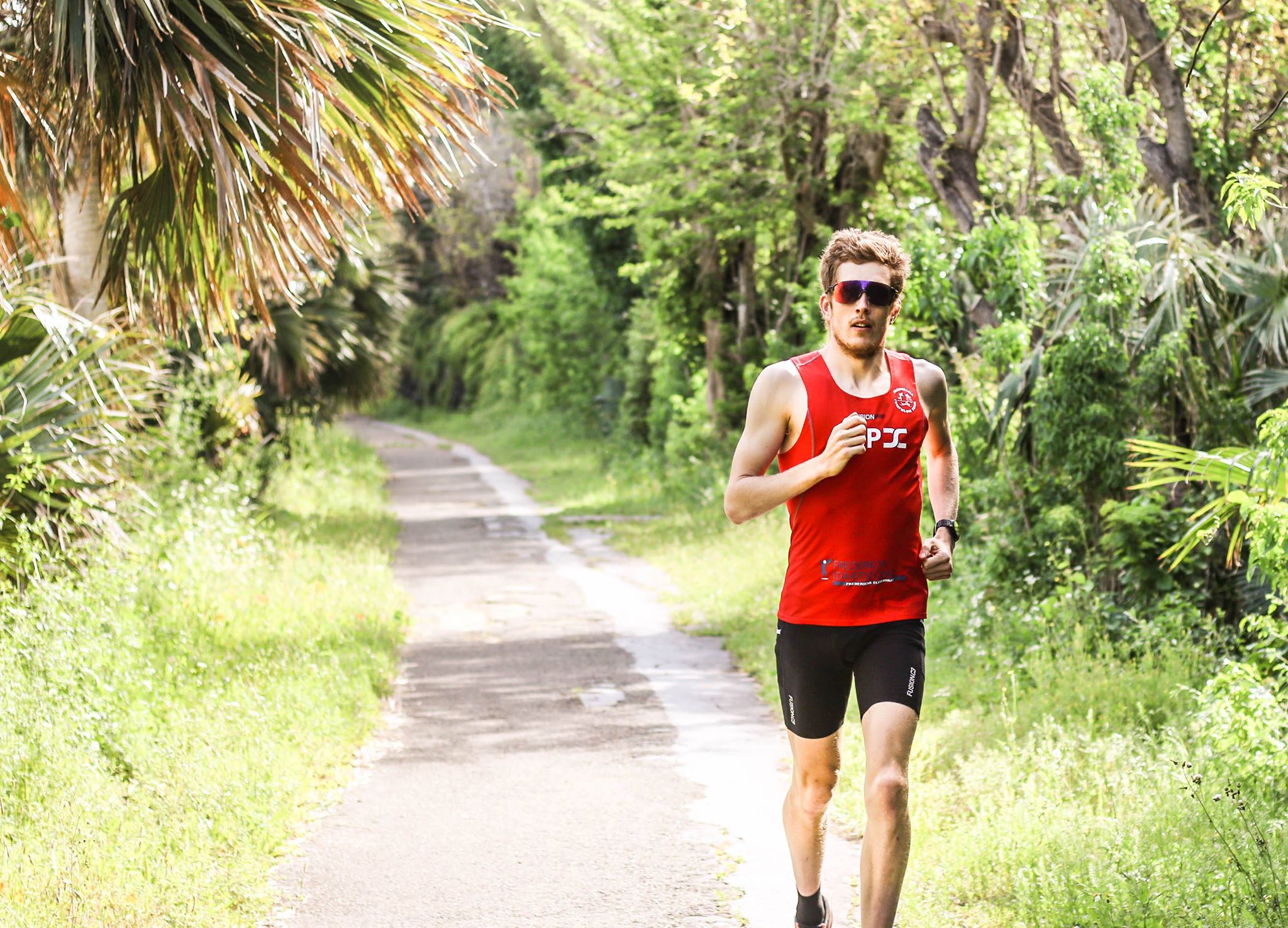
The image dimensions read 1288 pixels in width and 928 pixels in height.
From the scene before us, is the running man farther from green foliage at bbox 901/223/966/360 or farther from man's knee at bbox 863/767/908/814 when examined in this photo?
green foliage at bbox 901/223/966/360

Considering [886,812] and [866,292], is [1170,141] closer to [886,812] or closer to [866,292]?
[866,292]

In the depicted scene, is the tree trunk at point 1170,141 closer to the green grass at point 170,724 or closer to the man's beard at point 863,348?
the man's beard at point 863,348

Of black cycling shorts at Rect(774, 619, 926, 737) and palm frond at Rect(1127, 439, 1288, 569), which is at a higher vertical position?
palm frond at Rect(1127, 439, 1288, 569)

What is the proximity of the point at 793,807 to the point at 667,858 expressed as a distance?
151 cm

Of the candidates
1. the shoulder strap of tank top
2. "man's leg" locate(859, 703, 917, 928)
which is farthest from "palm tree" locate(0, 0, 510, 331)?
"man's leg" locate(859, 703, 917, 928)

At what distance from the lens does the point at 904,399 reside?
3896mm

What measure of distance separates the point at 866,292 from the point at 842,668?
3.59 feet

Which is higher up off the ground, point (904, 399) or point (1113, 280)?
point (1113, 280)

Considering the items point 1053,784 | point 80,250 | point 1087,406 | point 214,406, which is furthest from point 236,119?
point 214,406

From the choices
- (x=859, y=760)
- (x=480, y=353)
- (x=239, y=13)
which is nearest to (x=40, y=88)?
(x=239, y=13)

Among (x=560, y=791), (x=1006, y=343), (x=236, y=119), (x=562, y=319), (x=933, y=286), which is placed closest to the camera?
(x=236, y=119)

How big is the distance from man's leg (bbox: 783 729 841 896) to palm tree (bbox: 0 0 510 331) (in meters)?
2.76

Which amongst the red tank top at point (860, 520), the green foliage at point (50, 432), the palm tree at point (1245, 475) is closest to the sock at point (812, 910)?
the red tank top at point (860, 520)

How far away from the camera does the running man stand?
148 inches
